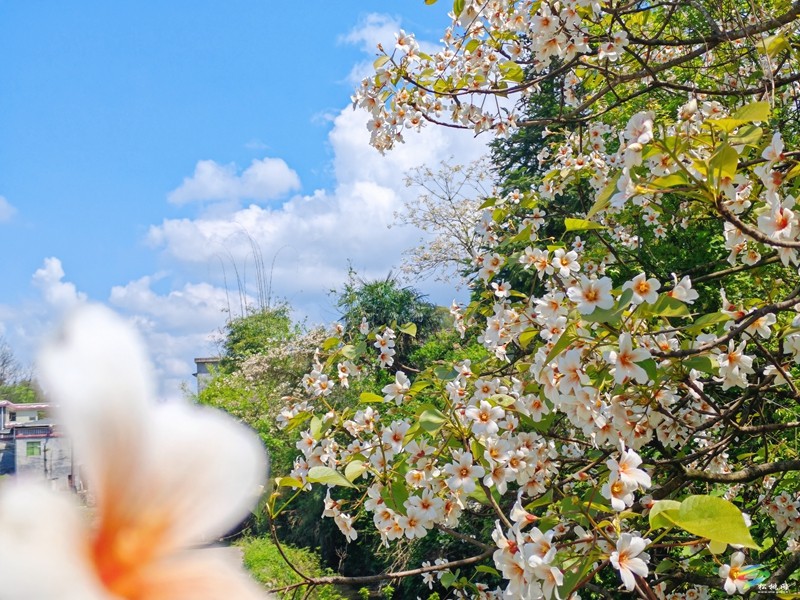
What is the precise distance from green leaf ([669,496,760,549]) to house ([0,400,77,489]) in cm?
102

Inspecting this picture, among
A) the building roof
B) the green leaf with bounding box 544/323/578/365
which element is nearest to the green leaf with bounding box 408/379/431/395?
the green leaf with bounding box 544/323/578/365

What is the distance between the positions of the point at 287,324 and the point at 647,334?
14607 millimetres

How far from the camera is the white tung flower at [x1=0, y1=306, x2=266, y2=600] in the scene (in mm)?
166

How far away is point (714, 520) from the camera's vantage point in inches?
40.6

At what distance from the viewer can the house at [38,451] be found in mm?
183

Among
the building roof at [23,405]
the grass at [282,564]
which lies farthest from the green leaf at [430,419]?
the grass at [282,564]

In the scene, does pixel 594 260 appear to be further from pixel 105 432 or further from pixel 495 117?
pixel 105 432

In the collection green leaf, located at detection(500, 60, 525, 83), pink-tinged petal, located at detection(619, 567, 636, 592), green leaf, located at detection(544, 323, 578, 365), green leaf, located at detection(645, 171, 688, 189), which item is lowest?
pink-tinged petal, located at detection(619, 567, 636, 592)

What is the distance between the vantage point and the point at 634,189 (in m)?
1.28

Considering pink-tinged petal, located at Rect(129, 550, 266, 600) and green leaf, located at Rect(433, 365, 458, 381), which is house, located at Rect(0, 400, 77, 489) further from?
green leaf, located at Rect(433, 365, 458, 381)

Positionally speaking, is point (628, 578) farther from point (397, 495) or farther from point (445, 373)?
point (445, 373)

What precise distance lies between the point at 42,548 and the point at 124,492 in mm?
29

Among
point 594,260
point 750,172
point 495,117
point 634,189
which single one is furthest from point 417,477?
point 495,117

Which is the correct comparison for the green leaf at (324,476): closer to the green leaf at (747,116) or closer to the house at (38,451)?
the green leaf at (747,116)
